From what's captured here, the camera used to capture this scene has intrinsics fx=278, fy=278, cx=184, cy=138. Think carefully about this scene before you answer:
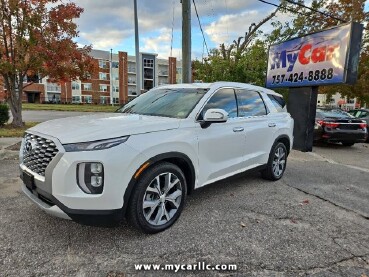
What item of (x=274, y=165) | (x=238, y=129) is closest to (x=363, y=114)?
(x=274, y=165)

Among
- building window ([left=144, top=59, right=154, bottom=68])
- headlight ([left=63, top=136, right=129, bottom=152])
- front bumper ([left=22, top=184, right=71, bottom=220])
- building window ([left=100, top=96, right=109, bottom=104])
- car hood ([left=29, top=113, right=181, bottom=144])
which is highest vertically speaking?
building window ([left=144, top=59, right=154, bottom=68])

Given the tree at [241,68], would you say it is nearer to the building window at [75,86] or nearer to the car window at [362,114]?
the car window at [362,114]

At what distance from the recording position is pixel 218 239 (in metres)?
3.05

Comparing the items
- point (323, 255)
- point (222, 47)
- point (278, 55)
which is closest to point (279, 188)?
point (323, 255)

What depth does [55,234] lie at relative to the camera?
3047 millimetres

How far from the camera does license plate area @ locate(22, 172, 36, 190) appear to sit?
2.87 meters

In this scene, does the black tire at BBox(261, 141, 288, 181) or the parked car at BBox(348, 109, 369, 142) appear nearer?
the black tire at BBox(261, 141, 288, 181)

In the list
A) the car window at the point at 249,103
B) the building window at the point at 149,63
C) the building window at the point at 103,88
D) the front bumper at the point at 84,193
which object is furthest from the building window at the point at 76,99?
the front bumper at the point at 84,193

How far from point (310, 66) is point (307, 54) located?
0.41 m

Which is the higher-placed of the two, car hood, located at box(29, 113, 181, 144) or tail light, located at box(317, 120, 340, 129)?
car hood, located at box(29, 113, 181, 144)

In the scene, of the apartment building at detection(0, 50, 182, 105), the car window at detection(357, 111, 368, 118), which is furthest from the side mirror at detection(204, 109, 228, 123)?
the apartment building at detection(0, 50, 182, 105)

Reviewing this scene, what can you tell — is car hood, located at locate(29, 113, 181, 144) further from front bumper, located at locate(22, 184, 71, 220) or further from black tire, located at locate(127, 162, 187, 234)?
front bumper, located at locate(22, 184, 71, 220)

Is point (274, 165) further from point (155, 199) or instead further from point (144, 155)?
point (144, 155)

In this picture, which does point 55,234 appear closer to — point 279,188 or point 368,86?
point 279,188
